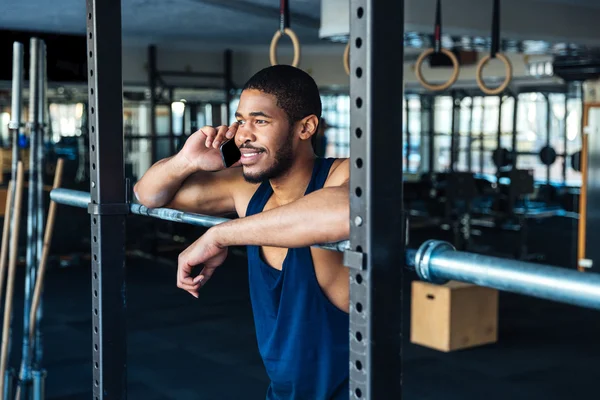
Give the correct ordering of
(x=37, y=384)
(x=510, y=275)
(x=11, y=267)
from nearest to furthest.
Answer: (x=510, y=275)
(x=11, y=267)
(x=37, y=384)

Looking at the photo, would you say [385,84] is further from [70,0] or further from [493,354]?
[70,0]

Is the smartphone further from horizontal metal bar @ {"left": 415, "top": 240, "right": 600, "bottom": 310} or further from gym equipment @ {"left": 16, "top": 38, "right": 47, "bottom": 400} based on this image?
gym equipment @ {"left": 16, "top": 38, "right": 47, "bottom": 400}

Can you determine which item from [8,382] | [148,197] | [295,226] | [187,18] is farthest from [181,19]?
[295,226]

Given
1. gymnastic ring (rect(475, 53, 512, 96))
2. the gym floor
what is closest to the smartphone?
the gym floor

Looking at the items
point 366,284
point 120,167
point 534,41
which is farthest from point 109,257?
point 534,41

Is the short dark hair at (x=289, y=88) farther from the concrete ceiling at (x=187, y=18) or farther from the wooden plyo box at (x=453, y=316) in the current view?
the concrete ceiling at (x=187, y=18)

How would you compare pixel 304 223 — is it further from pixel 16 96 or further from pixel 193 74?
pixel 193 74

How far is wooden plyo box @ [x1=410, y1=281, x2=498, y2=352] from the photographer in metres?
4.35

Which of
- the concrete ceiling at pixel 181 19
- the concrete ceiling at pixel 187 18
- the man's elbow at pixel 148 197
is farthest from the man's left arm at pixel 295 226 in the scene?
the concrete ceiling at pixel 181 19

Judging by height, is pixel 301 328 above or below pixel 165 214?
below

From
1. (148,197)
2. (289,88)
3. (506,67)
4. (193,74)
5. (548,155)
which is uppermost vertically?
(193,74)

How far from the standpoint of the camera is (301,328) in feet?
4.35

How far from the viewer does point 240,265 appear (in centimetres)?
737

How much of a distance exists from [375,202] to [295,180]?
0.55 m
